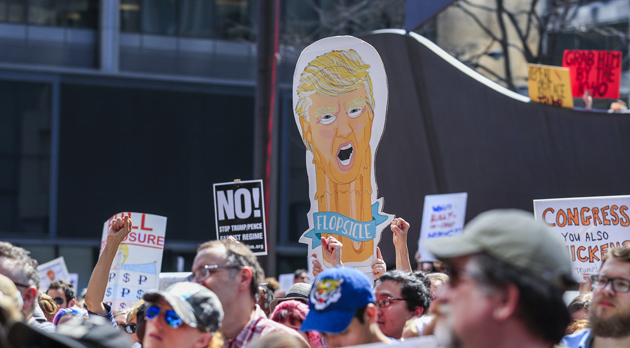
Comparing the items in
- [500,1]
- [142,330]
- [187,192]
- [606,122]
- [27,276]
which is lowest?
[187,192]

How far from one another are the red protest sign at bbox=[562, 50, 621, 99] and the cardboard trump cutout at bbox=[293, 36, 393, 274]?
6.85 metres

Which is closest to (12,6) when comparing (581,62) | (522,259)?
(581,62)

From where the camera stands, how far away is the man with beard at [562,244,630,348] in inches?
130

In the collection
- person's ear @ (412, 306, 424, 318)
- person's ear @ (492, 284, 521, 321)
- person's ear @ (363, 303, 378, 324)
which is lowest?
person's ear @ (412, 306, 424, 318)

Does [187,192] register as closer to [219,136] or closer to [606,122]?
[219,136]

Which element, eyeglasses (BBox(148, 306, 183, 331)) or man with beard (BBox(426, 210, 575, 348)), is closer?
man with beard (BBox(426, 210, 575, 348))

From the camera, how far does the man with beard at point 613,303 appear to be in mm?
3291

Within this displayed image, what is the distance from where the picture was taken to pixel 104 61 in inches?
854


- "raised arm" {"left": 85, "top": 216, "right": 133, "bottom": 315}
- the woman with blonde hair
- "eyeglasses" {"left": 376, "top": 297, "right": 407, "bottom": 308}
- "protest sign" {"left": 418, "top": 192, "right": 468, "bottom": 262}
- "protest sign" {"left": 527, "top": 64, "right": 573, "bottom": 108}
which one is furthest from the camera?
"protest sign" {"left": 527, "top": 64, "right": 573, "bottom": 108}

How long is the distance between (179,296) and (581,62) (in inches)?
406

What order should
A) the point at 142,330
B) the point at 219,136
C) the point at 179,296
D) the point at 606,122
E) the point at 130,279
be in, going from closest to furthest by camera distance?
the point at 179,296
the point at 142,330
the point at 130,279
the point at 606,122
the point at 219,136

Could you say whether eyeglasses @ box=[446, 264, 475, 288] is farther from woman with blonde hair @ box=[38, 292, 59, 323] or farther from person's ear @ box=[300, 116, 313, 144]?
woman with blonde hair @ box=[38, 292, 59, 323]

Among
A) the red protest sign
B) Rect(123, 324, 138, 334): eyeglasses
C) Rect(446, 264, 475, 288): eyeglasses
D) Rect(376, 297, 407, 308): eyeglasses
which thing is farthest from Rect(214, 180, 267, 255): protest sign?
the red protest sign

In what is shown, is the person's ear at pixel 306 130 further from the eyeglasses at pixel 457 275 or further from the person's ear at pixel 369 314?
the eyeglasses at pixel 457 275
